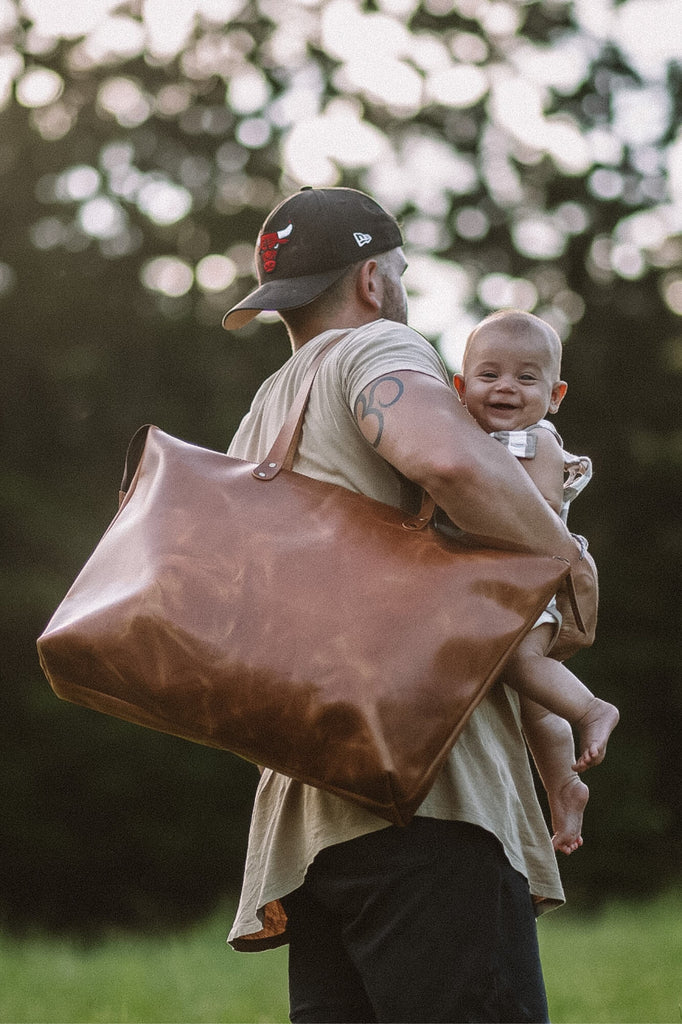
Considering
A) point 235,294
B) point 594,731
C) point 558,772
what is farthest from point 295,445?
point 235,294

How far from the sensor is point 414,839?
1763mm

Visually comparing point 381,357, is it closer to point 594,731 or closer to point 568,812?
point 594,731

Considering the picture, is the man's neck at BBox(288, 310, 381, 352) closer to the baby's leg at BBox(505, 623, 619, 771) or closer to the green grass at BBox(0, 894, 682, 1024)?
the baby's leg at BBox(505, 623, 619, 771)

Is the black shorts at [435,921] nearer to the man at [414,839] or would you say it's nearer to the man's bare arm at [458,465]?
the man at [414,839]

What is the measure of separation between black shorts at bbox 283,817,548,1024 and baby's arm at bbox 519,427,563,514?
61 centimetres

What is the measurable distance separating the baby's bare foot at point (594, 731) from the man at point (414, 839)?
0.10 m

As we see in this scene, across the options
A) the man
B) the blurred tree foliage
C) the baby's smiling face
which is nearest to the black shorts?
the man

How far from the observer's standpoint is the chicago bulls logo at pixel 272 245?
230cm

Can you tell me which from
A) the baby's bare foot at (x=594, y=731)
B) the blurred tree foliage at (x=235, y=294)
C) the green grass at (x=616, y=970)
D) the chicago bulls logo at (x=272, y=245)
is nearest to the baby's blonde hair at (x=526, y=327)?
the chicago bulls logo at (x=272, y=245)

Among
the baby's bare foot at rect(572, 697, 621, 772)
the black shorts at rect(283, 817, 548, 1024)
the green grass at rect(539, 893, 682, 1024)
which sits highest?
the baby's bare foot at rect(572, 697, 621, 772)

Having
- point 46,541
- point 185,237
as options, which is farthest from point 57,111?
point 46,541

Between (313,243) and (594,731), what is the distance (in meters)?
1.03

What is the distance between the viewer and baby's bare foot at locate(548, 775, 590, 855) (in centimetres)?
214

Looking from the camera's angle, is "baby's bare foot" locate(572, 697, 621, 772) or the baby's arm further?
the baby's arm
